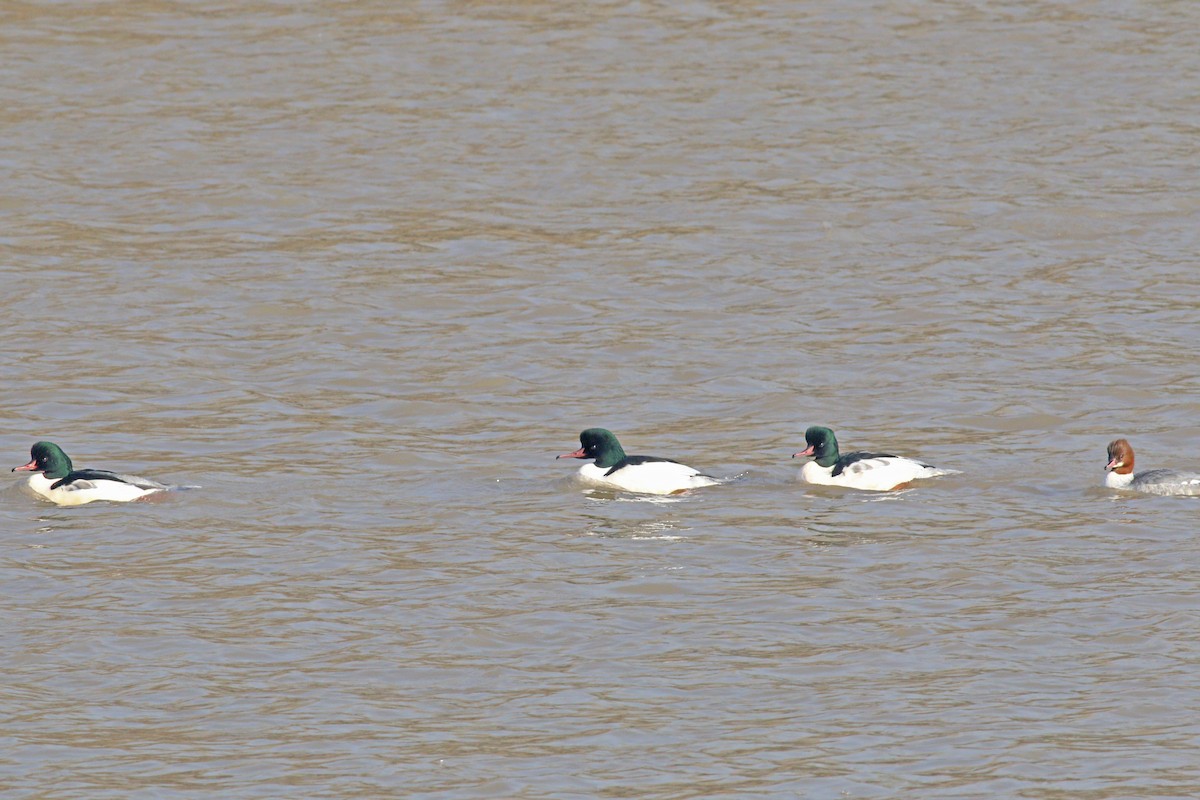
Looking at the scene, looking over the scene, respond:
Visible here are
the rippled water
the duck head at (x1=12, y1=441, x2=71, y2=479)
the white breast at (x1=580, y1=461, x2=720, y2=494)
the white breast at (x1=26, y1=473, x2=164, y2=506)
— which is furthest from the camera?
the white breast at (x1=580, y1=461, x2=720, y2=494)

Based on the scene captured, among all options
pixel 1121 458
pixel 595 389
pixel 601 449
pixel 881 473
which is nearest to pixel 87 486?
pixel 601 449

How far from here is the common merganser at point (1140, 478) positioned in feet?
47.2

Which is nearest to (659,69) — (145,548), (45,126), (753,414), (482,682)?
(45,126)

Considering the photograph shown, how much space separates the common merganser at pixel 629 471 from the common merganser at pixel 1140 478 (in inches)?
109

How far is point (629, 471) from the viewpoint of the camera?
50.1 feet

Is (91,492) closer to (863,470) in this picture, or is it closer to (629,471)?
(629,471)

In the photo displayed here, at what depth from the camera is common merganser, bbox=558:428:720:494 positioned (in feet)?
49.7

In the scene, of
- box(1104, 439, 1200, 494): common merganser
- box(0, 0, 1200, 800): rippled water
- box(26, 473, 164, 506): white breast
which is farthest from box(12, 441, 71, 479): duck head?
box(1104, 439, 1200, 494): common merganser

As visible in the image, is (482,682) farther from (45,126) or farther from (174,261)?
(45,126)

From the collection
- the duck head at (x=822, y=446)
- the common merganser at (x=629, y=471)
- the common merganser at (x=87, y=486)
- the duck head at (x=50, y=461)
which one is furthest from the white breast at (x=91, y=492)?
the duck head at (x=822, y=446)

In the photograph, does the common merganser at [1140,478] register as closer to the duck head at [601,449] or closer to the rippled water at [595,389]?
the rippled water at [595,389]

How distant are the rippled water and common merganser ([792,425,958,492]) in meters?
0.19

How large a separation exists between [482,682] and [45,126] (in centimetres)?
1498

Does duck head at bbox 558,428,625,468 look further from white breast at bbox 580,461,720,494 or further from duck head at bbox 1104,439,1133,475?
duck head at bbox 1104,439,1133,475
